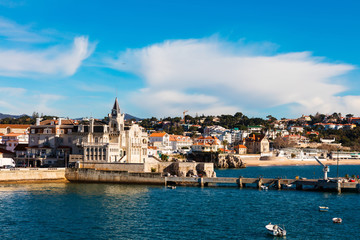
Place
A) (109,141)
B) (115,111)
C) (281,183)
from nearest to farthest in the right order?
(281,183) → (109,141) → (115,111)

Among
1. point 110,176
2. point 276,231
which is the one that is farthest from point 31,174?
point 276,231

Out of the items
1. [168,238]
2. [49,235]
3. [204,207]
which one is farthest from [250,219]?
[49,235]

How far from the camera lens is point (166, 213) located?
51156 millimetres

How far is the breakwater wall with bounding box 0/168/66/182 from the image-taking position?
74.9 m

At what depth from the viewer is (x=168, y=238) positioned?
39.3 metres

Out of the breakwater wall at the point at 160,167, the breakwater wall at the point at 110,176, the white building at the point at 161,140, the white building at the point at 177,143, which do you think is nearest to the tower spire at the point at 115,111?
the breakwater wall at the point at 160,167

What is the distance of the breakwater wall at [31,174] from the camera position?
74.9 m

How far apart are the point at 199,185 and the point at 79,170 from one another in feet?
82.2

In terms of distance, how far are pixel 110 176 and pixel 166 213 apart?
104ft

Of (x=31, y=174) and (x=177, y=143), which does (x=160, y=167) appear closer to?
(x=31, y=174)

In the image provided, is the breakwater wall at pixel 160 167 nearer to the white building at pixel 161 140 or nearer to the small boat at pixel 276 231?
the small boat at pixel 276 231

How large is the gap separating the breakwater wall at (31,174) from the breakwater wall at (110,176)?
1.93m

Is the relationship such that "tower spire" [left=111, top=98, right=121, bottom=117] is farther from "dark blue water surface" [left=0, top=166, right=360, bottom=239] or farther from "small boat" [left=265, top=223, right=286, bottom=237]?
"small boat" [left=265, top=223, right=286, bottom=237]

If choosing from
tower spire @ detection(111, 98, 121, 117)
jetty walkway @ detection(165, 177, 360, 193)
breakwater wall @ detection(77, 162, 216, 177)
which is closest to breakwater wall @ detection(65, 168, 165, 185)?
breakwater wall @ detection(77, 162, 216, 177)
